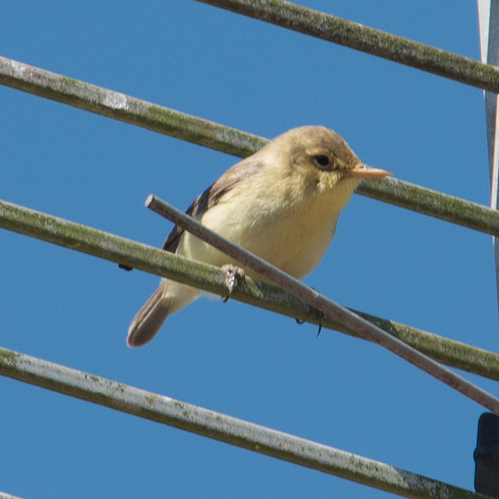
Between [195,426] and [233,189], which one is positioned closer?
[195,426]

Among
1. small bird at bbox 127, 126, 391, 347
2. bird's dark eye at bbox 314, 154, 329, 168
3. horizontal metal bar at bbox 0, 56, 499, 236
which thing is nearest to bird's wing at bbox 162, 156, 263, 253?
small bird at bbox 127, 126, 391, 347

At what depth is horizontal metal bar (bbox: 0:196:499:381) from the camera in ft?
10.7

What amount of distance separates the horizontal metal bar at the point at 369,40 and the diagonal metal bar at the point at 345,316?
163 cm

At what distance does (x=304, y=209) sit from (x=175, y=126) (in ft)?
3.14

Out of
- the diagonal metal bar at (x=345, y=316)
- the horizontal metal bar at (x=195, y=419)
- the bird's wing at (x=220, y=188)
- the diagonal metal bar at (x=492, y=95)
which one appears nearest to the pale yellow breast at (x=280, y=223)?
the bird's wing at (x=220, y=188)

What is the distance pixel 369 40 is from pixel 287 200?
3.15 feet

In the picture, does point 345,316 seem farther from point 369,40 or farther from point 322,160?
point 322,160

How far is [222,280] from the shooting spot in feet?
10.9

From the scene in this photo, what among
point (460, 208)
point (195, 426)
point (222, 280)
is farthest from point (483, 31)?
point (195, 426)

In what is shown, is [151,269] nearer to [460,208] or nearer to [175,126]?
[175,126]

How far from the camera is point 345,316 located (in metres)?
2.55

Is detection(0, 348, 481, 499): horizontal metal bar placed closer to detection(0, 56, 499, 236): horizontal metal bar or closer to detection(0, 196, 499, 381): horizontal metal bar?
detection(0, 196, 499, 381): horizontal metal bar

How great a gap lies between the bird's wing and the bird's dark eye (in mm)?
260

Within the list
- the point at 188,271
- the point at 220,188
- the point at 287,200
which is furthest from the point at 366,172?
the point at 188,271
